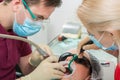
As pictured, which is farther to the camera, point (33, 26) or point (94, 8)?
point (33, 26)

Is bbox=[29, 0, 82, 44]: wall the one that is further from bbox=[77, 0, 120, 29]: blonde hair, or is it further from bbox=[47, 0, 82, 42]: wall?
bbox=[77, 0, 120, 29]: blonde hair

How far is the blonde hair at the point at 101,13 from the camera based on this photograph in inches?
42.0

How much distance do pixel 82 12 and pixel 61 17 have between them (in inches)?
63.3

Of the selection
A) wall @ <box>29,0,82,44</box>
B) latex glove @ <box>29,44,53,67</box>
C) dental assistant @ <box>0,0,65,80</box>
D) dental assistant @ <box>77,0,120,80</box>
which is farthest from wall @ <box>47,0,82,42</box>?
dental assistant @ <box>77,0,120,80</box>

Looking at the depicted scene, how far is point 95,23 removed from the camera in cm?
112

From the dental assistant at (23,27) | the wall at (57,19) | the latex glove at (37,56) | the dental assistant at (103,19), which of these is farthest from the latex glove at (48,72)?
the wall at (57,19)

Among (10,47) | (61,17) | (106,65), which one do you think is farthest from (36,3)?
(61,17)

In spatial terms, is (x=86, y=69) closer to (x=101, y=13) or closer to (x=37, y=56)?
(x=37, y=56)

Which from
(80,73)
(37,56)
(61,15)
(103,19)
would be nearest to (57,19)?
(61,15)

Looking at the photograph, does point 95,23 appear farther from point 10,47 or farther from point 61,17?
point 61,17

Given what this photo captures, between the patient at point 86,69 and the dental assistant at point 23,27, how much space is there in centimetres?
9

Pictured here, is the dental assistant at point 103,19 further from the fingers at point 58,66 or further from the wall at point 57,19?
the wall at point 57,19

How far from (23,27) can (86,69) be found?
492 millimetres

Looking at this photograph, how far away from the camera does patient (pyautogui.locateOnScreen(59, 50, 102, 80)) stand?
146 cm
